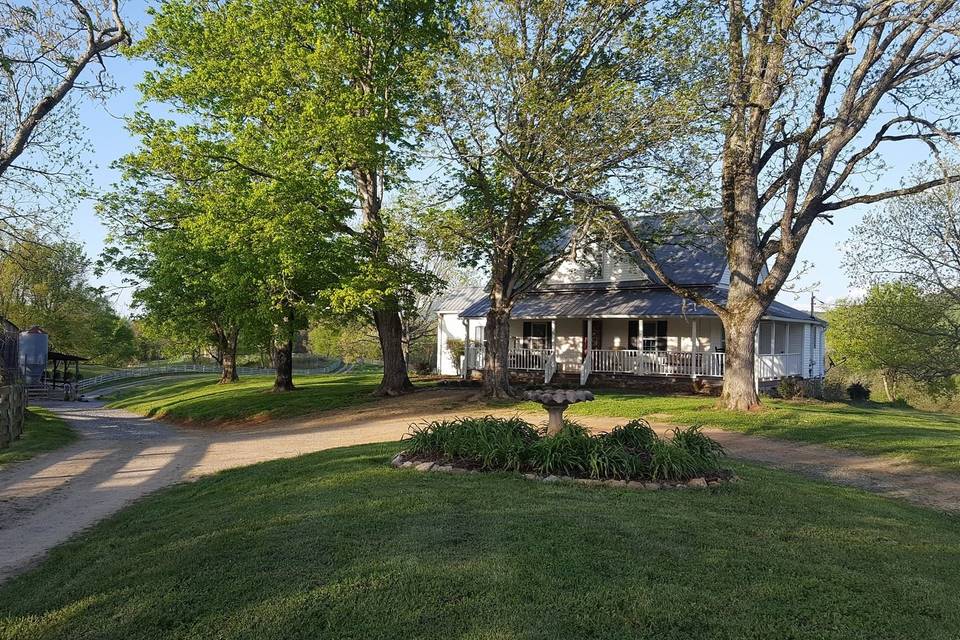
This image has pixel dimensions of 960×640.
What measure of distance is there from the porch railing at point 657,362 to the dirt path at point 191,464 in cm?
812

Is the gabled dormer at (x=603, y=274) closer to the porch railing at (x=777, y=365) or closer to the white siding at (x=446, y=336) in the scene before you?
the porch railing at (x=777, y=365)

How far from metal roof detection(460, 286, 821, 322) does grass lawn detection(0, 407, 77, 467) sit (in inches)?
661

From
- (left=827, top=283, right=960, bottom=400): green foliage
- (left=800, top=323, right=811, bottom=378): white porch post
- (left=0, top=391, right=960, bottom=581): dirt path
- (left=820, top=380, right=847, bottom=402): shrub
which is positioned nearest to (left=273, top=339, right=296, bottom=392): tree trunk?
(left=0, top=391, right=960, bottom=581): dirt path

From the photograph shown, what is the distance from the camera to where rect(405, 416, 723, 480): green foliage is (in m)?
8.45

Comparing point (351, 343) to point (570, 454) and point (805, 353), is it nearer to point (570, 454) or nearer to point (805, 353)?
point (805, 353)

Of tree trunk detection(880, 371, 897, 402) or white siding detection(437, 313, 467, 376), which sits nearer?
white siding detection(437, 313, 467, 376)

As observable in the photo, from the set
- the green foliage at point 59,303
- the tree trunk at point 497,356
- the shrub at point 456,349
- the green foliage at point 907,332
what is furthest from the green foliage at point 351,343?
the green foliage at point 907,332

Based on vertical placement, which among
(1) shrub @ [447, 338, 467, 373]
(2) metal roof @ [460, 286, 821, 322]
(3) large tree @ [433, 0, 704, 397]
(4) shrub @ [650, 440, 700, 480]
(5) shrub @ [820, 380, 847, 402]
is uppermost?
(3) large tree @ [433, 0, 704, 397]

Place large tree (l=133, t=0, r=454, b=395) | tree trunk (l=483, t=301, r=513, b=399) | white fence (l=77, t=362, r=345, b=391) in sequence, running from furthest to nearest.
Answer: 1. white fence (l=77, t=362, r=345, b=391)
2. tree trunk (l=483, t=301, r=513, b=399)
3. large tree (l=133, t=0, r=454, b=395)

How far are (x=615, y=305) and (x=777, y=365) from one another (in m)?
6.88

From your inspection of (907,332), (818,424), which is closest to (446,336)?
(907,332)

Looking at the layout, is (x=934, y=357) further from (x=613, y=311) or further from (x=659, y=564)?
(x=659, y=564)

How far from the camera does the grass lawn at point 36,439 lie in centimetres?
1398

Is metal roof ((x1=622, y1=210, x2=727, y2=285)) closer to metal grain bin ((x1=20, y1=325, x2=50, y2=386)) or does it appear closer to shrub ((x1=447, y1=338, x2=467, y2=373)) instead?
shrub ((x1=447, y1=338, x2=467, y2=373))
